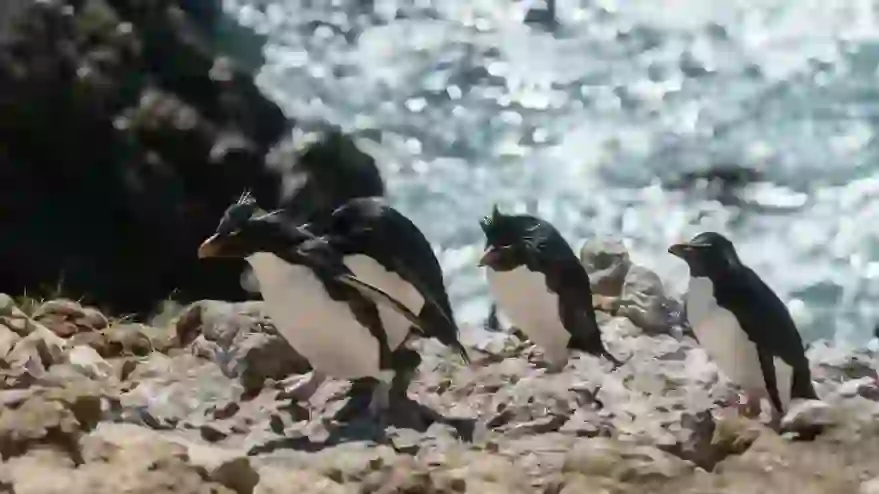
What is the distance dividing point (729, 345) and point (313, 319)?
781mm

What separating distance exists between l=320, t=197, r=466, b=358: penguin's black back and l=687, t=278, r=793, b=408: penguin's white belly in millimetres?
462

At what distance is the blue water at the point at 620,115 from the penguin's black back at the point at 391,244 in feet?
6.60

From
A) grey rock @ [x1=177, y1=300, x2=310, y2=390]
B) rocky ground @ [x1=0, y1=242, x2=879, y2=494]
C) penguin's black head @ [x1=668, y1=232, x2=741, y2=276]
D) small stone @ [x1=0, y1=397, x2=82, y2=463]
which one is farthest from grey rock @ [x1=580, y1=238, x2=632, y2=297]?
small stone @ [x1=0, y1=397, x2=82, y2=463]

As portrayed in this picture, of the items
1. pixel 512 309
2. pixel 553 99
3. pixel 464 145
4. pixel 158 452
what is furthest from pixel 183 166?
pixel 158 452

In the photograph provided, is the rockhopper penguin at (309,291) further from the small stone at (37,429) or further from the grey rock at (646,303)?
the grey rock at (646,303)

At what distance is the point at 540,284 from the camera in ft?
7.55

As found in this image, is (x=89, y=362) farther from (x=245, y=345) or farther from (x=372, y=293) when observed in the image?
(x=372, y=293)

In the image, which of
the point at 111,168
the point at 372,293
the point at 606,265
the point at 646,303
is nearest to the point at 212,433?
the point at 372,293

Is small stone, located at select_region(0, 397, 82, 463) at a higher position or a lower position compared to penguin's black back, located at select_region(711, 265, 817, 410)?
lower

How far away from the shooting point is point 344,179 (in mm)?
4590

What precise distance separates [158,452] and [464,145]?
4.88 m

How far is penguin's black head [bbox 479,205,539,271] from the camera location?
2254 millimetres

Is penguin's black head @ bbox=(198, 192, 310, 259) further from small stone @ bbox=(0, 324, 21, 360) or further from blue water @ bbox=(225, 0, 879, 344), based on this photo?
blue water @ bbox=(225, 0, 879, 344)

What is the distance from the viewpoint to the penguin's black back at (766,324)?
2.07 metres
